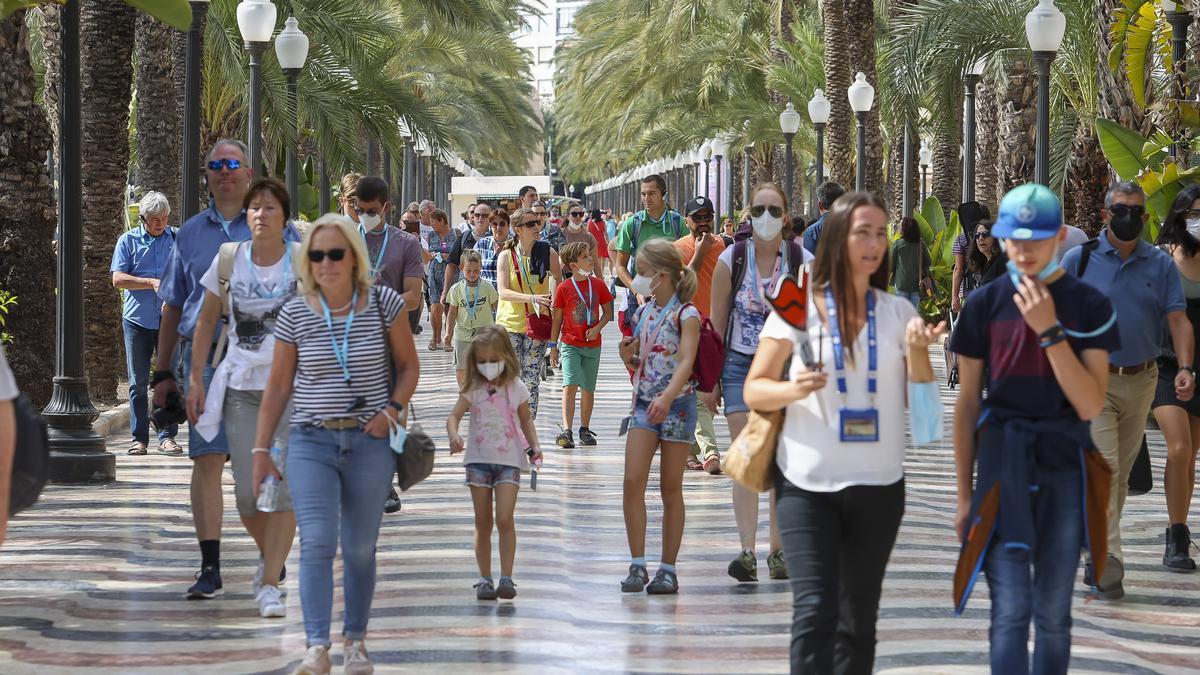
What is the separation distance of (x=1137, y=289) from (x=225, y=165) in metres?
3.97

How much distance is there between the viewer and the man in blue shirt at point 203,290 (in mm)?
7301

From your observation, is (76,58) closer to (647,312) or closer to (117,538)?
(117,538)

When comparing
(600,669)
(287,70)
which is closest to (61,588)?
(600,669)

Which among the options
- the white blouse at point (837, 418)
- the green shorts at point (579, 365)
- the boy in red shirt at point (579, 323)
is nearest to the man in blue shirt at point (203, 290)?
the white blouse at point (837, 418)

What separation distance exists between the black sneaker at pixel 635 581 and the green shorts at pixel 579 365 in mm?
5104

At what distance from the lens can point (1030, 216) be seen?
471 centimetres

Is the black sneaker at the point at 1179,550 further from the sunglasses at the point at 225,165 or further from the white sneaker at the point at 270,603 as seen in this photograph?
the sunglasses at the point at 225,165

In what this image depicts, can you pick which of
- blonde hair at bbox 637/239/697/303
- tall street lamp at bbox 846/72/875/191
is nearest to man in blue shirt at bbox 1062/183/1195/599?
blonde hair at bbox 637/239/697/303

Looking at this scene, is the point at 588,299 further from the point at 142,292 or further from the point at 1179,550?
the point at 1179,550

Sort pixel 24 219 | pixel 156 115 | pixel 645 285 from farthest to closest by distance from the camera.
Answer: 1. pixel 156 115
2. pixel 24 219
3. pixel 645 285

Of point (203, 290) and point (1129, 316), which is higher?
point (203, 290)

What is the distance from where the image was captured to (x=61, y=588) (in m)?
7.67

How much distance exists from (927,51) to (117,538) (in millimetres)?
15141

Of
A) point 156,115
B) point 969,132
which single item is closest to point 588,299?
point 156,115
